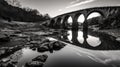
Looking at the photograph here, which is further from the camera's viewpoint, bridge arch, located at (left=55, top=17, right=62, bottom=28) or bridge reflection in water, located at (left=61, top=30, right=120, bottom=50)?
bridge arch, located at (left=55, top=17, right=62, bottom=28)

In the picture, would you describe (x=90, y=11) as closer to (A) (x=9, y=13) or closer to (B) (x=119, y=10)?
(B) (x=119, y=10)

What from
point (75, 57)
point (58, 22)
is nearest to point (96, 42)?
point (75, 57)

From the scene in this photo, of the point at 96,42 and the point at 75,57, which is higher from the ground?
the point at 75,57

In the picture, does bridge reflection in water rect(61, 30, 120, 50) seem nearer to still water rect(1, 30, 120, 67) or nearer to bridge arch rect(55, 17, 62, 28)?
still water rect(1, 30, 120, 67)

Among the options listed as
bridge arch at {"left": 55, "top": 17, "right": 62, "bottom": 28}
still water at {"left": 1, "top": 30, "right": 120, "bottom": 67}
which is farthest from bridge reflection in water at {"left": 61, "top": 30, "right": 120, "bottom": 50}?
bridge arch at {"left": 55, "top": 17, "right": 62, "bottom": 28}

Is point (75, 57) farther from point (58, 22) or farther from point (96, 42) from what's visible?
point (58, 22)

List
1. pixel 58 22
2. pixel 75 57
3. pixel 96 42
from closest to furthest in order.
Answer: pixel 75 57 < pixel 96 42 < pixel 58 22

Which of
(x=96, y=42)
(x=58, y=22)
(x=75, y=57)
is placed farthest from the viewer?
(x=58, y=22)

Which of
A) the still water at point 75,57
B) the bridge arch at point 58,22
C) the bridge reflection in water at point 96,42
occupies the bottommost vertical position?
the bridge reflection in water at point 96,42

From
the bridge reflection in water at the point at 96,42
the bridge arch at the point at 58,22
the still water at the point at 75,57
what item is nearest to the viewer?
the still water at the point at 75,57

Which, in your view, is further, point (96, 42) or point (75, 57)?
point (96, 42)

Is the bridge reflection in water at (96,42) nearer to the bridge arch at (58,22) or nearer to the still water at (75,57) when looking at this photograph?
the still water at (75,57)

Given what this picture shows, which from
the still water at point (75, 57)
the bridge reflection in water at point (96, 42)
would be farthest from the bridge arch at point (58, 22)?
the still water at point (75, 57)

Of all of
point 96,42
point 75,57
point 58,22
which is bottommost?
point 96,42
